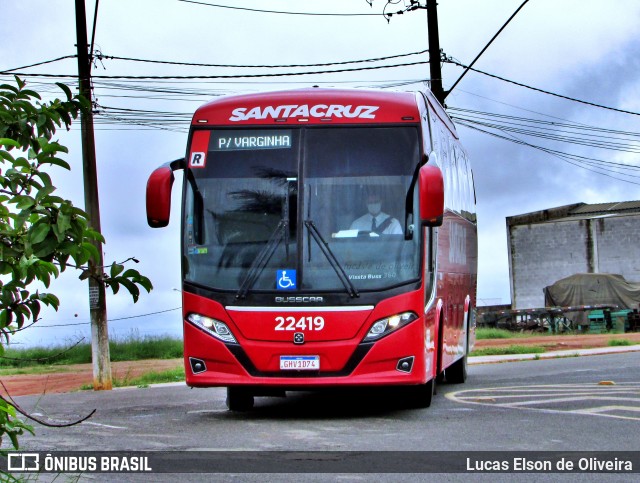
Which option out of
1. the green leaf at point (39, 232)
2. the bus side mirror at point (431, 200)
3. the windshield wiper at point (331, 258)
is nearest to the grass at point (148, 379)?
the windshield wiper at point (331, 258)

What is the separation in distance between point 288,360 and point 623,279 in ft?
121

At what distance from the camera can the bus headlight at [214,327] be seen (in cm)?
1162

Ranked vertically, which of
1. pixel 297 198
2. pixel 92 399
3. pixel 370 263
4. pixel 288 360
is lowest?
pixel 92 399

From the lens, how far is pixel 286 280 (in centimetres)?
1161

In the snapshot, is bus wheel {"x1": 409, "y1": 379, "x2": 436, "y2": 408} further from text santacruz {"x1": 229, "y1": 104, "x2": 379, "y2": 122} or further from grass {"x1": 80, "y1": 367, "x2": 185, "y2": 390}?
grass {"x1": 80, "y1": 367, "x2": 185, "y2": 390}

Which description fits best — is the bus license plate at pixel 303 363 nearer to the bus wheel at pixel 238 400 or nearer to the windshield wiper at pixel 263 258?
the windshield wiper at pixel 263 258

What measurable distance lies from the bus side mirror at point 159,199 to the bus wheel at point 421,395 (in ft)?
11.9

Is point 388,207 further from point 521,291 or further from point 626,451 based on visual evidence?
point 521,291

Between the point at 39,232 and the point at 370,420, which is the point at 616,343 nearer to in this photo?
the point at 370,420

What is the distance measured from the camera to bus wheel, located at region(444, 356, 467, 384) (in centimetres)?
1758

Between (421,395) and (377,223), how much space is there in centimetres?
232

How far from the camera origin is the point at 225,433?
1041 centimetres

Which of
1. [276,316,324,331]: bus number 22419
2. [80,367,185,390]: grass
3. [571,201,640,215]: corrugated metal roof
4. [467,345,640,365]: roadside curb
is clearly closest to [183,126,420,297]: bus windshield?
[276,316,324,331]: bus number 22419

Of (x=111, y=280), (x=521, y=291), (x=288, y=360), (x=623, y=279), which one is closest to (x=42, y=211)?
(x=111, y=280)
